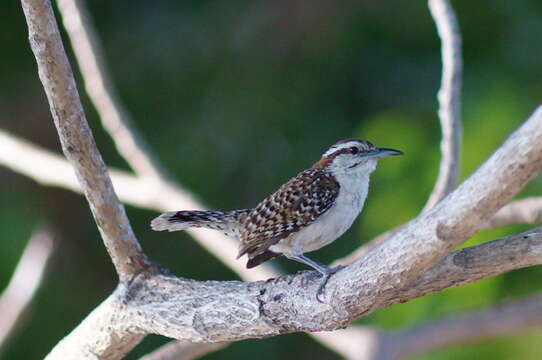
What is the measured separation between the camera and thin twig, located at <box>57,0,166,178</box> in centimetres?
427

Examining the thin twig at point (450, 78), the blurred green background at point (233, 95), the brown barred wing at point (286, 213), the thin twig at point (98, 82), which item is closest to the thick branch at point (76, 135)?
the brown barred wing at point (286, 213)

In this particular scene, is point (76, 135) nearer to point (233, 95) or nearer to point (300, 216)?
point (300, 216)

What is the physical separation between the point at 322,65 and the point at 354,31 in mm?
392

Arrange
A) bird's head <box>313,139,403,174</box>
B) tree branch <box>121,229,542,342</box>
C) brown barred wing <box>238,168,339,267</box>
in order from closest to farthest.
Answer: tree branch <box>121,229,542,342</box> → brown barred wing <box>238,168,339,267</box> → bird's head <box>313,139,403,174</box>

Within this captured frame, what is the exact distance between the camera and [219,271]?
7.03 meters

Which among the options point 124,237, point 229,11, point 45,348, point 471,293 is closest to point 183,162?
point 229,11

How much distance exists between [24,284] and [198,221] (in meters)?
2.01

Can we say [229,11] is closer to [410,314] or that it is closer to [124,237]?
[410,314]

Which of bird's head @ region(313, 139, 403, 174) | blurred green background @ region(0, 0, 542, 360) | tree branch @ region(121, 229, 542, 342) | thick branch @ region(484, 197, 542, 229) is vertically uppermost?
blurred green background @ region(0, 0, 542, 360)

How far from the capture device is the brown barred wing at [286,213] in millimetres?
3762

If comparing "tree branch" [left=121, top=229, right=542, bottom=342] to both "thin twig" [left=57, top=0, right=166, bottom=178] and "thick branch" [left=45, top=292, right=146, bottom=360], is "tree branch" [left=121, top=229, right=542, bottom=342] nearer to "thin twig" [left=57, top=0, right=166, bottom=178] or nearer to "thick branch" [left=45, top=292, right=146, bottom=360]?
"thick branch" [left=45, top=292, right=146, bottom=360]

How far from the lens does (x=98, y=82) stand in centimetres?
444

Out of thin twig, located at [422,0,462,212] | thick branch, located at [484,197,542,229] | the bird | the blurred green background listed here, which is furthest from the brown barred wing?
the blurred green background

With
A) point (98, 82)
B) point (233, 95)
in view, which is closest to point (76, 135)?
point (98, 82)
